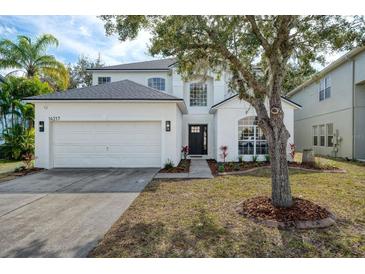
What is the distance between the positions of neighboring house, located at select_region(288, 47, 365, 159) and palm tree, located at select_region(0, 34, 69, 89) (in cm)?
2018

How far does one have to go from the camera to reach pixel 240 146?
1427 centimetres

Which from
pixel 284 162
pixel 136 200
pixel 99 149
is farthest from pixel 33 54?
pixel 284 162

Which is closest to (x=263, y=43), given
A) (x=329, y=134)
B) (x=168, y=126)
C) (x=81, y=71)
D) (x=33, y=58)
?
(x=168, y=126)

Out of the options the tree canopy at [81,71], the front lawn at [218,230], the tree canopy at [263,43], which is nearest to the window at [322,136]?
the front lawn at [218,230]

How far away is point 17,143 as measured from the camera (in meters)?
16.1

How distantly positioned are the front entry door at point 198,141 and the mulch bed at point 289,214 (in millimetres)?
11352

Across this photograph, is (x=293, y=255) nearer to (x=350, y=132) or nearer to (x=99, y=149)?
(x=99, y=149)

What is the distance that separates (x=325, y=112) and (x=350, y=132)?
3610 mm

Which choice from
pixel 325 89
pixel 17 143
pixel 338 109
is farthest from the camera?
pixel 325 89

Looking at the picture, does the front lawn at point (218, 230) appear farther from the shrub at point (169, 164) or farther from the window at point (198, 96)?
the window at point (198, 96)

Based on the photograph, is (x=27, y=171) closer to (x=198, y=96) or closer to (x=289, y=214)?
(x=289, y=214)

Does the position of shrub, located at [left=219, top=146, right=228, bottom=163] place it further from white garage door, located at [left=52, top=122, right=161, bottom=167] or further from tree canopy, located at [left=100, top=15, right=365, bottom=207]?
tree canopy, located at [left=100, top=15, right=365, bottom=207]

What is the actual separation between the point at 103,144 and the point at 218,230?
9.23 m

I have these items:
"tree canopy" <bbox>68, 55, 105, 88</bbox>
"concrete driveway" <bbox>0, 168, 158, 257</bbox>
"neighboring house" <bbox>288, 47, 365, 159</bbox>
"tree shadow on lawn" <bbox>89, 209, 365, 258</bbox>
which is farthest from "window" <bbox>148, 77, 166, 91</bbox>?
"tree canopy" <bbox>68, 55, 105, 88</bbox>
